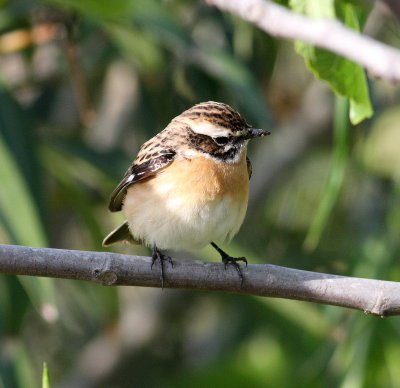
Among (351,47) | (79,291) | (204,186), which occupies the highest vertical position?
(351,47)

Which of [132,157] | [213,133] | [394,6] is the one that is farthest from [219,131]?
[394,6]

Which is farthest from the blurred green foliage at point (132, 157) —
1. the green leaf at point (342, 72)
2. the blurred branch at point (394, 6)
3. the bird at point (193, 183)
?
the blurred branch at point (394, 6)

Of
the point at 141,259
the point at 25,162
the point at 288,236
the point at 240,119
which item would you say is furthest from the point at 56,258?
the point at 288,236

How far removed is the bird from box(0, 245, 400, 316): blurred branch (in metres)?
0.92

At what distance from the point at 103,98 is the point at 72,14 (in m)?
1.57

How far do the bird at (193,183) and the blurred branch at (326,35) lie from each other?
254 centimetres

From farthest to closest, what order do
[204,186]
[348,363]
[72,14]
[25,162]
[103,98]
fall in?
[103,98] → [72,14] → [25,162] → [348,363] → [204,186]

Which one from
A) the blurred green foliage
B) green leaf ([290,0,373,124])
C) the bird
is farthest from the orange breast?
green leaf ([290,0,373,124])

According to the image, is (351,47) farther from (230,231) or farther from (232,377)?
(232,377)

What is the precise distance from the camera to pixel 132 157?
622 cm

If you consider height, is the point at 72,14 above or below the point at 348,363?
above

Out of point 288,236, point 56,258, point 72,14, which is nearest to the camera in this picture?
point 56,258

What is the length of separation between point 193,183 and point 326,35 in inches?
108

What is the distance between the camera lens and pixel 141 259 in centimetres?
306
